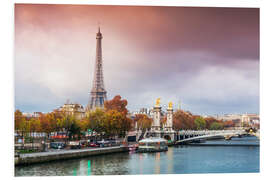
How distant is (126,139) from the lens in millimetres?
17234

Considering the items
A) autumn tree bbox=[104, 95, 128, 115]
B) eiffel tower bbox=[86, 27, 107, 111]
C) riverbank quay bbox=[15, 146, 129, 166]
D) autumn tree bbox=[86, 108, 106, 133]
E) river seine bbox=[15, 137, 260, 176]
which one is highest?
eiffel tower bbox=[86, 27, 107, 111]

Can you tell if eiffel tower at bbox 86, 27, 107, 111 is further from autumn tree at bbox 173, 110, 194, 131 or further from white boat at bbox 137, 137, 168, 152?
white boat at bbox 137, 137, 168, 152

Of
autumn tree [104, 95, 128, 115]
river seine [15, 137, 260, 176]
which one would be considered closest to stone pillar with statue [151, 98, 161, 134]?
autumn tree [104, 95, 128, 115]

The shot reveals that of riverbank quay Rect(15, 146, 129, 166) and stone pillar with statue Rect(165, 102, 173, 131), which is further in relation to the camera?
stone pillar with statue Rect(165, 102, 173, 131)

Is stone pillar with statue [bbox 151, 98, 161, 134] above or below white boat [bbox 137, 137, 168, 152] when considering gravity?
above

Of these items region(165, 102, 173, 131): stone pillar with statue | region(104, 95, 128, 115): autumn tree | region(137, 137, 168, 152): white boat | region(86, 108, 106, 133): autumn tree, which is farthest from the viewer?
region(165, 102, 173, 131): stone pillar with statue

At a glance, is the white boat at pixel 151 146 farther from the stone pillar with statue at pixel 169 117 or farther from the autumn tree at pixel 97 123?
the stone pillar with statue at pixel 169 117

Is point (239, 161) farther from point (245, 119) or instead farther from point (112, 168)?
point (245, 119)

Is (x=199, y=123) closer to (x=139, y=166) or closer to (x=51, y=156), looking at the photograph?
(x=139, y=166)

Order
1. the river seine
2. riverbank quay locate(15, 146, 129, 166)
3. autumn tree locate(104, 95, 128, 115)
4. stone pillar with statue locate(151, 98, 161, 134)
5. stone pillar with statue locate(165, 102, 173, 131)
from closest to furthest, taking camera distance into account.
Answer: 1. the river seine
2. riverbank quay locate(15, 146, 129, 166)
3. autumn tree locate(104, 95, 128, 115)
4. stone pillar with statue locate(151, 98, 161, 134)
5. stone pillar with statue locate(165, 102, 173, 131)

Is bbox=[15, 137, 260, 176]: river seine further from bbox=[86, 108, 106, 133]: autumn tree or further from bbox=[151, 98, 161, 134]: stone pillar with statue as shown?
bbox=[151, 98, 161, 134]: stone pillar with statue
